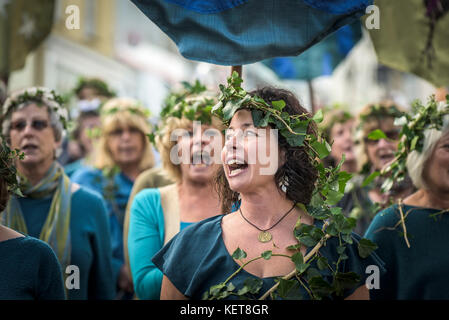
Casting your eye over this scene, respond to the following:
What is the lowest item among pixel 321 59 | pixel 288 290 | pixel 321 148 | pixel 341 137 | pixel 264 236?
pixel 288 290

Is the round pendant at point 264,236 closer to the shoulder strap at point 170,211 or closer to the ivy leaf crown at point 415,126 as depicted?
the shoulder strap at point 170,211

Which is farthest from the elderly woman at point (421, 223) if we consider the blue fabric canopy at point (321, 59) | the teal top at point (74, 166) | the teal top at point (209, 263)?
the teal top at point (74, 166)

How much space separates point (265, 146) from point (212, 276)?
677mm

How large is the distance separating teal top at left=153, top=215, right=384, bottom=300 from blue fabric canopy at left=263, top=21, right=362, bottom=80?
2.99 m

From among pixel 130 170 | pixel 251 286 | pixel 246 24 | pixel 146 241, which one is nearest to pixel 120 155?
pixel 130 170

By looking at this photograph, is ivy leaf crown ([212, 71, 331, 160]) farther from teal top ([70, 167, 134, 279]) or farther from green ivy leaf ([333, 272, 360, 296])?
teal top ([70, 167, 134, 279])

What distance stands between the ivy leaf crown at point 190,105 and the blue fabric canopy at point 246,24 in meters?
0.61

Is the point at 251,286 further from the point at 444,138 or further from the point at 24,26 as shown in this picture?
the point at 24,26

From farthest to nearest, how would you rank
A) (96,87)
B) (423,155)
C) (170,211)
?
(96,87) → (170,211) → (423,155)

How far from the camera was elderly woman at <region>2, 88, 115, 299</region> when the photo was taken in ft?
14.1

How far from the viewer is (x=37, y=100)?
4.61 metres

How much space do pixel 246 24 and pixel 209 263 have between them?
4.86ft

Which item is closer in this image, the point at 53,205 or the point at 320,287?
the point at 320,287

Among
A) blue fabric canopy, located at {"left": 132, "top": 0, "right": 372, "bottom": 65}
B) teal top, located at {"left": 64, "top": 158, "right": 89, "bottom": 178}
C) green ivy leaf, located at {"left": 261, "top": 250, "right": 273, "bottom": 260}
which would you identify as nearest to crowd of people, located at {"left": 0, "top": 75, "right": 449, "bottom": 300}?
green ivy leaf, located at {"left": 261, "top": 250, "right": 273, "bottom": 260}
